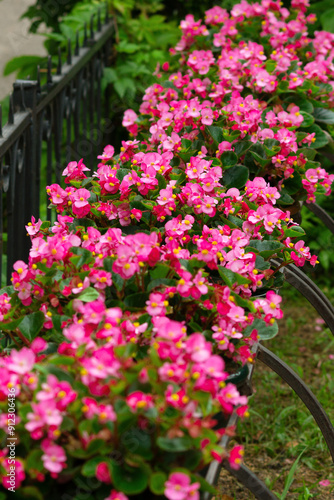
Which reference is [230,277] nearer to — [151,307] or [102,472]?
[151,307]

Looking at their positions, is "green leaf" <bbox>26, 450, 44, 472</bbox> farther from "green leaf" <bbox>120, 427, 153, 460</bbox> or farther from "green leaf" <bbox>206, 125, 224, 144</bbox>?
"green leaf" <bbox>206, 125, 224, 144</bbox>

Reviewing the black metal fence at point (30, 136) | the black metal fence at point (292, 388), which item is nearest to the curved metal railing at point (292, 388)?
the black metal fence at point (292, 388)

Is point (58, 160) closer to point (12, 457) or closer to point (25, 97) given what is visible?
point (25, 97)

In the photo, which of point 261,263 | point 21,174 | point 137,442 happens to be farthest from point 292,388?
point 21,174

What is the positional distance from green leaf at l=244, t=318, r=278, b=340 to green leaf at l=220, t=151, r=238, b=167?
2.22ft

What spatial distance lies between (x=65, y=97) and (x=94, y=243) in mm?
1592

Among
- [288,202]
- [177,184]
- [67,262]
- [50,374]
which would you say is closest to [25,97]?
[177,184]

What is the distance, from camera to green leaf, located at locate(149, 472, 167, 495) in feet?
2.68

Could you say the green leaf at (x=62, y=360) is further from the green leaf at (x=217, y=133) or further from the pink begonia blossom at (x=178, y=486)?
the green leaf at (x=217, y=133)

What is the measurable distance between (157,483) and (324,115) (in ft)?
6.47

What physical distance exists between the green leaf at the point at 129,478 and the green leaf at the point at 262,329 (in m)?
0.43

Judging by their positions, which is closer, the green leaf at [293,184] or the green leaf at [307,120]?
the green leaf at [293,184]

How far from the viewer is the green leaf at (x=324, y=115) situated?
2.43 metres

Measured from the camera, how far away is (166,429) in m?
0.85
